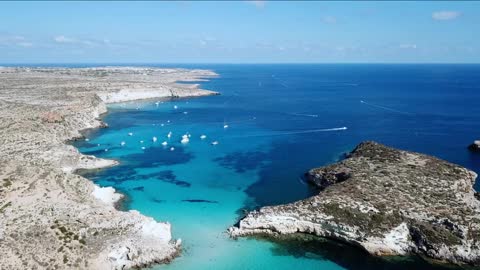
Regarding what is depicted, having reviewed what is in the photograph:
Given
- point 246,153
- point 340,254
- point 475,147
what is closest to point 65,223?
point 340,254

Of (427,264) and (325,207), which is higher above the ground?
(325,207)

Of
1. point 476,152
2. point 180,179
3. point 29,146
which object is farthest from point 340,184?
point 29,146

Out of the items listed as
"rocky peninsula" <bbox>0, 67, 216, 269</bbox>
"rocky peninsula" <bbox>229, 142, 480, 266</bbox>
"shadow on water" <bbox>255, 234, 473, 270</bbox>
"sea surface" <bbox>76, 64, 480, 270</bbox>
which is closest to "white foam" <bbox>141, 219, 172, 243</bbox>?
"rocky peninsula" <bbox>0, 67, 216, 269</bbox>

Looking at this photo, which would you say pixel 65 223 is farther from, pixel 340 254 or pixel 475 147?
pixel 475 147

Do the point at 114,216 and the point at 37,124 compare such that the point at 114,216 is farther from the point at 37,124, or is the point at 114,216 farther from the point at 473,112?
the point at 473,112

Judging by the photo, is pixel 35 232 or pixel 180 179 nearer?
pixel 35 232

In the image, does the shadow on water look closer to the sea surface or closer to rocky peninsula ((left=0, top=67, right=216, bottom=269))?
the sea surface
